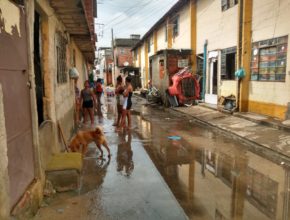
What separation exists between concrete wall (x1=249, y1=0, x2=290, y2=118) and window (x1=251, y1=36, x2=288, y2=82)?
19 centimetres

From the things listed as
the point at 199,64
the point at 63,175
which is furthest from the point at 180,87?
the point at 63,175

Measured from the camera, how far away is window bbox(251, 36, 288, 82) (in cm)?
1060

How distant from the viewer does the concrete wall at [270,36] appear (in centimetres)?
1042

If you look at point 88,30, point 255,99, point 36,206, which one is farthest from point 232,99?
point 36,206

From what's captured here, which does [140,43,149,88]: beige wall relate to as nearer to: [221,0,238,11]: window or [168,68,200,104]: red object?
[168,68,200,104]: red object

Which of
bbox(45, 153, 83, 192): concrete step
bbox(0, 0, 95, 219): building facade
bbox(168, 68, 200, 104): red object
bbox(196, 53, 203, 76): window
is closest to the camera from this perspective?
bbox(0, 0, 95, 219): building facade

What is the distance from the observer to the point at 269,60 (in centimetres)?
1138

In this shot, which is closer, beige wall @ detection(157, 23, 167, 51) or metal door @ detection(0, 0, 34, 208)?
metal door @ detection(0, 0, 34, 208)

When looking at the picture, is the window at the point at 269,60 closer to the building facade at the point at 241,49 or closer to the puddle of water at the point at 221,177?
the building facade at the point at 241,49

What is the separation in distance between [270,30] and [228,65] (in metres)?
3.91

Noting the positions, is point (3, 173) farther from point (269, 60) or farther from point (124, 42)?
point (124, 42)

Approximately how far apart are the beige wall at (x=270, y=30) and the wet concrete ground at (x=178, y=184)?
326cm

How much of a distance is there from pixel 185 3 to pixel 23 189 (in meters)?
18.8

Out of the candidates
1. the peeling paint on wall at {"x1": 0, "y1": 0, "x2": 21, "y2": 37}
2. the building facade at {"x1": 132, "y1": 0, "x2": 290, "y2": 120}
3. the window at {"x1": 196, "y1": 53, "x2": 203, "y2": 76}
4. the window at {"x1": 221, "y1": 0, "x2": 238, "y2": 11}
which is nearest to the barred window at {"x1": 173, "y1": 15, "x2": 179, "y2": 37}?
the building facade at {"x1": 132, "y1": 0, "x2": 290, "y2": 120}
